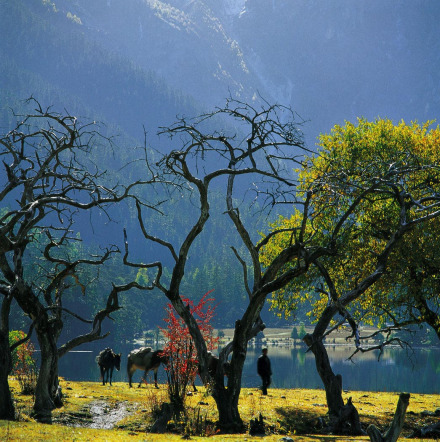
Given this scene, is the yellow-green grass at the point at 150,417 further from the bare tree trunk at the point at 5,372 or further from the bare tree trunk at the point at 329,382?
the bare tree trunk at the point at 329,382

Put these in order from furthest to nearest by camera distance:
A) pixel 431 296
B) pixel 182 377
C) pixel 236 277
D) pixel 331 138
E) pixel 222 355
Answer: pixel 236 277
pixel 331 138
pixel 431 296
pixel 182 377
pixel 222 355

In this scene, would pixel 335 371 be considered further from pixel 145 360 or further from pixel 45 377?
pixel 45 377

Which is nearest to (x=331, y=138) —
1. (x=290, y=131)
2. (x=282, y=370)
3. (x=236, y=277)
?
(x=290, y=131)

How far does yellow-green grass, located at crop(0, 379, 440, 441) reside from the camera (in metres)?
13.9

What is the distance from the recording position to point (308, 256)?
55.6ft

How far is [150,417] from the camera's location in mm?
18922

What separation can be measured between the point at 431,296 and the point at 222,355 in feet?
32.3

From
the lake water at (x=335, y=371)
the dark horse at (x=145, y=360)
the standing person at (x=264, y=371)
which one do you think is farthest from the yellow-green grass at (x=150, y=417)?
the lake water at (x=335, y=371)

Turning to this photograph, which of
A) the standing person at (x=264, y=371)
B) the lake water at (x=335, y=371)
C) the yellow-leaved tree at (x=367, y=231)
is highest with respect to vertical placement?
the yellow-leaved tree at (x=367, y=231)

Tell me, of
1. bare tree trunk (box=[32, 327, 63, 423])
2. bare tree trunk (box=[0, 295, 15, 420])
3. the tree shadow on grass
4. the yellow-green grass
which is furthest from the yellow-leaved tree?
bare tree trunk (box=[0, 295, 15, 420])

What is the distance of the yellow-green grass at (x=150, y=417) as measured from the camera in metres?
13.9

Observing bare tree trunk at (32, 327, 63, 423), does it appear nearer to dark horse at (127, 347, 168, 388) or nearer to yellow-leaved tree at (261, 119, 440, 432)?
yellow-leaved tree at (261, 119, 440, 432)

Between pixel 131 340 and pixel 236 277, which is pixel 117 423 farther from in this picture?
pixel 236 277

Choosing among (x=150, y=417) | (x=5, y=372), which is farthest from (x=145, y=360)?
(x=5, y=372)
